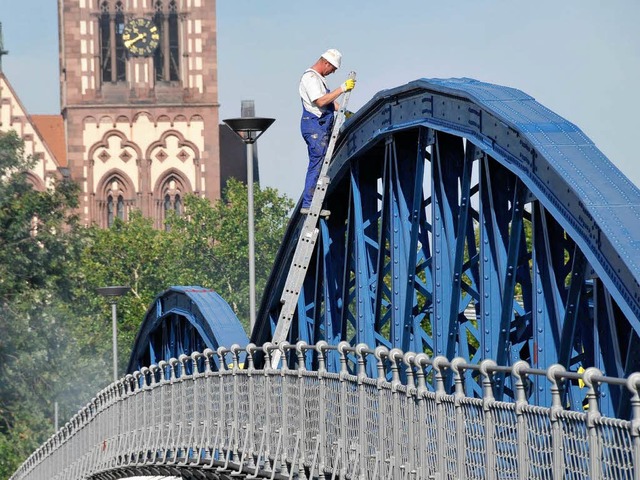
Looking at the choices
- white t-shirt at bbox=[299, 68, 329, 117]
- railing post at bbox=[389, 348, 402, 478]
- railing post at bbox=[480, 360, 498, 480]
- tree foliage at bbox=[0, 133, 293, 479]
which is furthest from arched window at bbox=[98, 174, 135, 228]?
railing post at bbox=[480, 360, 498, 480]

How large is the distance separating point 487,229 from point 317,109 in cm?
463

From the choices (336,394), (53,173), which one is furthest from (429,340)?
(53,173)

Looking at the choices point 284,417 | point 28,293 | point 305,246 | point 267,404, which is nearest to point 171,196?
point 28,293

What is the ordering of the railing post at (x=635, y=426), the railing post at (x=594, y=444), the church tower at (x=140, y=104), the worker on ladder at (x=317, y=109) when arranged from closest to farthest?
1. the railing post at (x=635, y=426)
2. the railing post at (x=594, y=444)
3. the worker on ladder at (x=317, y=109)
4. the church tower at (x=140, y=104)

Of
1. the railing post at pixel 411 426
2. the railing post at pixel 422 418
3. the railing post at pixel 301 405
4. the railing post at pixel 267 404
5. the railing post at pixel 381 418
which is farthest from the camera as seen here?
the railing post at pixel 267 404

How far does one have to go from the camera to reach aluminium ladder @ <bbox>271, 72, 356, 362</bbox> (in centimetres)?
1847

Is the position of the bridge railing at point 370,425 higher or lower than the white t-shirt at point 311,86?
lower

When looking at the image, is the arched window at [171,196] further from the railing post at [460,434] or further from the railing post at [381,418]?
the railing post at [460,434]

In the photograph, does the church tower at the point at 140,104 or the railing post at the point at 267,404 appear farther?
the church tower at the point at 140,104

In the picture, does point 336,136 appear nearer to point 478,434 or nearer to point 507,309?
point 507,309

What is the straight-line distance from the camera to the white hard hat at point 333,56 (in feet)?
57.3

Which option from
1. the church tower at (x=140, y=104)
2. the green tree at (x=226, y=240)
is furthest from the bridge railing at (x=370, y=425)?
the church tower at (x=140, y=104)

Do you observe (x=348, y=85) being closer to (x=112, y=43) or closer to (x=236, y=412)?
(x=236, y=412)

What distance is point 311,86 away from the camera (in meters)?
18.0
